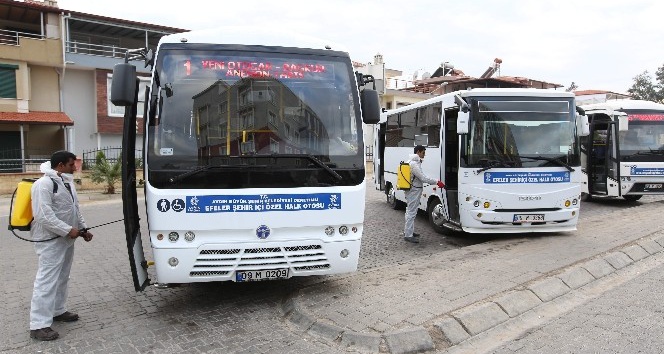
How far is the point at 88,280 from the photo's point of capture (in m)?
6.71

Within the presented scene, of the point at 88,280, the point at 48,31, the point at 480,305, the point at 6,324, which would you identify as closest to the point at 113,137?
the point at 48,31

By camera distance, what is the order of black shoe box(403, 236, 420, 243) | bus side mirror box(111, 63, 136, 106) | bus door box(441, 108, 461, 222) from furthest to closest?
bus door box(441, 108, 461, 222), black shoe box(403, 236, 420, 243), bus side mirror box(111, 63, 136, 106)

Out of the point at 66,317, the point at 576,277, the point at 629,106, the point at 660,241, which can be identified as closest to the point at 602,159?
the point at 629,106

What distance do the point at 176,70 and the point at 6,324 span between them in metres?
3.20

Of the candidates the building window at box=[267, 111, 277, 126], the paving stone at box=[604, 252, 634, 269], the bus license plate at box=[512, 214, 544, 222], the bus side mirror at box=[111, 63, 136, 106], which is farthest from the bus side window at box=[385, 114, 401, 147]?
the bus side mirror at box=[111, 63, 136, 106]

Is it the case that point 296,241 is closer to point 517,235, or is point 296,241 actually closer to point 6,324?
point 6,324

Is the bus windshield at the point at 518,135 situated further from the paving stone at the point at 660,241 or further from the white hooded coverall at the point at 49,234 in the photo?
the white hooded coverall at the point at 49,234

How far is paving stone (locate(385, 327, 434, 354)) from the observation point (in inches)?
172

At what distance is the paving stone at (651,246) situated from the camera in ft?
26.2

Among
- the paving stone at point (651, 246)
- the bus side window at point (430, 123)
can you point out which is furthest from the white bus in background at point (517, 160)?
the paving stone at point (651, 246)

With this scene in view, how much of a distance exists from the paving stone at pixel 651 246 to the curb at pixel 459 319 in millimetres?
1798

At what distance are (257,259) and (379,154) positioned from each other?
10.3m

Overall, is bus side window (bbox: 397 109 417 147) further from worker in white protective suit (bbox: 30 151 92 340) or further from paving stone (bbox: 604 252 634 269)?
worker in white protective suit (bbox: 30 151 92 340)

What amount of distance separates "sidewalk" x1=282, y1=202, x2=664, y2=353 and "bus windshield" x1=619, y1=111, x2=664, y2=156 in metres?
6.08
